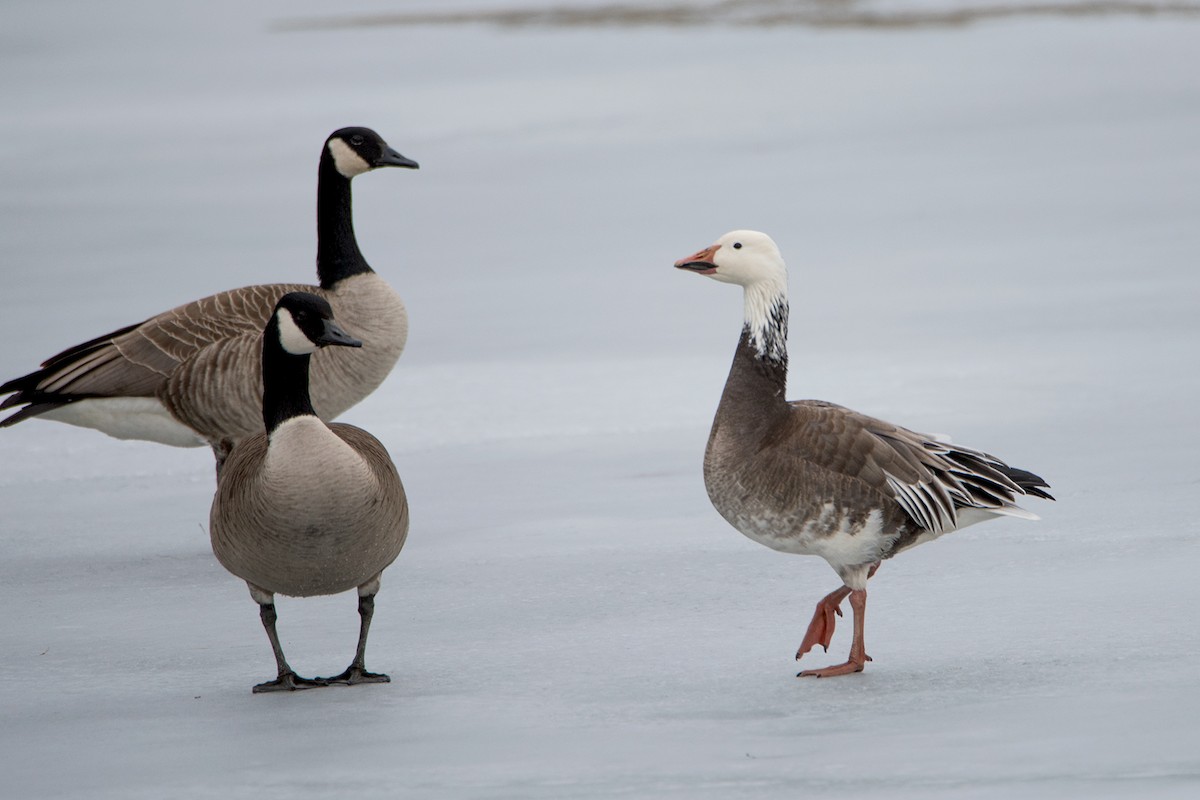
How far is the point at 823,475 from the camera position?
508 centimetres

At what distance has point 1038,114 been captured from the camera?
54.0 ft

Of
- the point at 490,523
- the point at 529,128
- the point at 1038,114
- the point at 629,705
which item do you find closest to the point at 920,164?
the point at 1038,114

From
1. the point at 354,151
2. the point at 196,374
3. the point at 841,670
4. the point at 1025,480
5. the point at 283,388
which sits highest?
the point at 354,151

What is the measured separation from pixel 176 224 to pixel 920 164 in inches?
256

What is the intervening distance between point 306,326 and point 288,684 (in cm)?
110

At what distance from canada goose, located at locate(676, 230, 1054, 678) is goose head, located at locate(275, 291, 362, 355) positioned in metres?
1.24

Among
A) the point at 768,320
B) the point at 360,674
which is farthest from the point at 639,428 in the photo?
the point at 360,674

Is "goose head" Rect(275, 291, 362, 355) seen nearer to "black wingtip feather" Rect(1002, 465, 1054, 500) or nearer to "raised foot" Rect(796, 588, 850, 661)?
"raised foot" Rect(796, 588, 850, 661)

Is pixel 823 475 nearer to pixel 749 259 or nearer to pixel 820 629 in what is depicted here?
pixel 820 629

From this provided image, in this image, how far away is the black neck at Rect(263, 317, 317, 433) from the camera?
202 inches

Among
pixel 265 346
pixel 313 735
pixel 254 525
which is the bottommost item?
pixel 313 735

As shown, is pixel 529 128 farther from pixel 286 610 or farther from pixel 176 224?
pixel 286 610

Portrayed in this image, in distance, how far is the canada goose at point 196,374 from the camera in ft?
23.5

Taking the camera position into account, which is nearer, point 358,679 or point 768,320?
point 358,679
